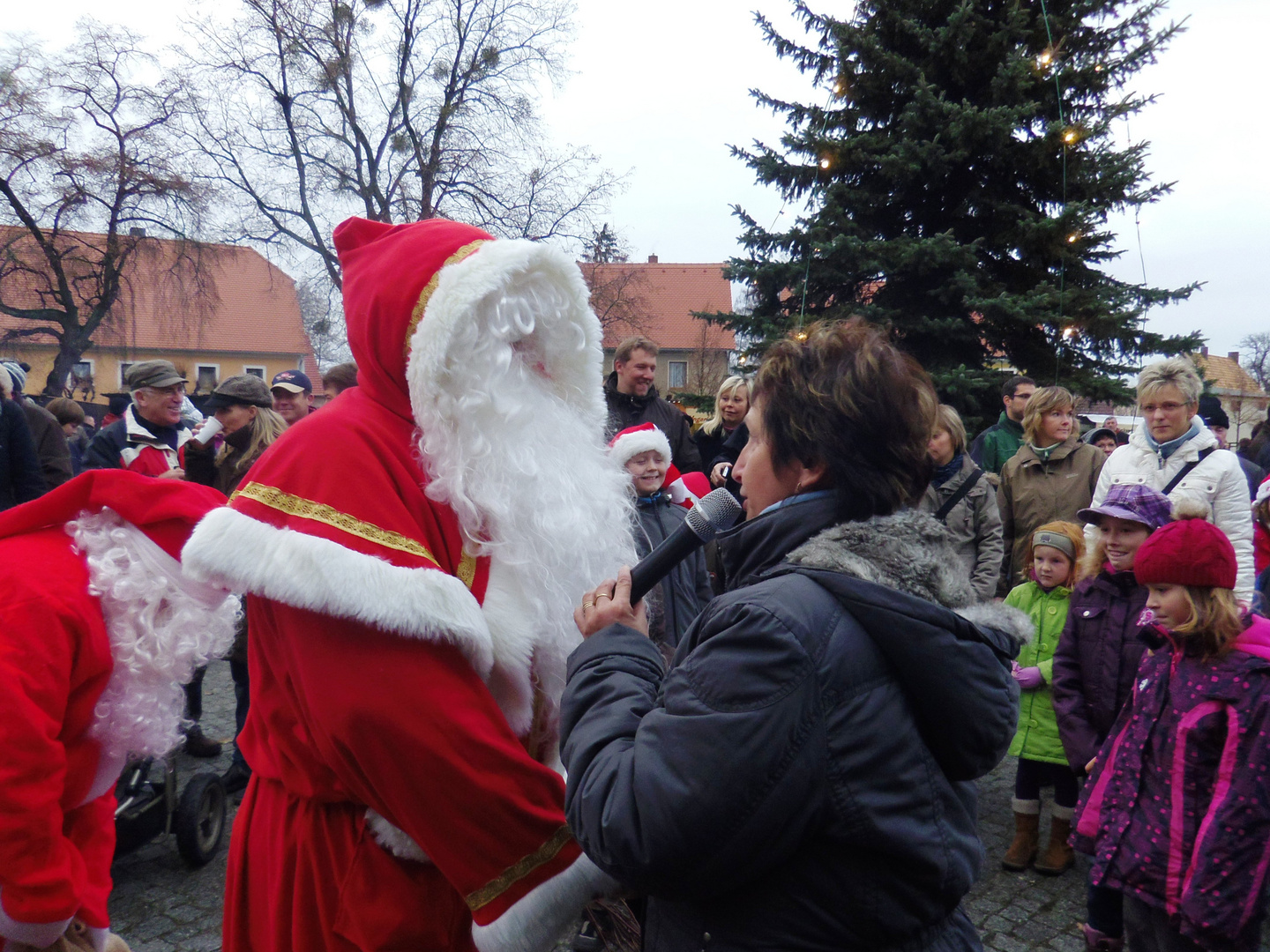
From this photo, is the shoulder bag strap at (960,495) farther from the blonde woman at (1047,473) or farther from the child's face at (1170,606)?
the child's face at (1170,606)

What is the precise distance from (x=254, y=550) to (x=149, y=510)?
1045 mm

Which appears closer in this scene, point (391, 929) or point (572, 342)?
point (391, 929)

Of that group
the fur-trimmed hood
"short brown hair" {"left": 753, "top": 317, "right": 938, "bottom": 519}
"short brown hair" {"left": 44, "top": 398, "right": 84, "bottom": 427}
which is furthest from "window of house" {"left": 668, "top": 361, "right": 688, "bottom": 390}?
the fur-trimmed hood

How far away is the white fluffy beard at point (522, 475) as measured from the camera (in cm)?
168

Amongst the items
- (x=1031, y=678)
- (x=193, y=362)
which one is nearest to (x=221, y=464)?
(x=1031, y=678)

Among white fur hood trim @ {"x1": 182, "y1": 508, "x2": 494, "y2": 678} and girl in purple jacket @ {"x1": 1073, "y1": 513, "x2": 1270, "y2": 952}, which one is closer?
white fur hood trim @ {"x1": 182, "y1": 508, "x2": 494, "y2": 678}

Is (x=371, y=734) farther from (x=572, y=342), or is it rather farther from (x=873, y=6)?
(x=873, y=6)

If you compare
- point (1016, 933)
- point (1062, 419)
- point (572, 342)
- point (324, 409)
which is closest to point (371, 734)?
point (324, 409)

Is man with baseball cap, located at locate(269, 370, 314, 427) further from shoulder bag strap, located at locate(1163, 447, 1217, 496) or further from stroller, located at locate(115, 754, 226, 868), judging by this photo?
shoulder bag strap, located at locate(1163, 447, 1217, 496)

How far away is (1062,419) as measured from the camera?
5297 millimetres

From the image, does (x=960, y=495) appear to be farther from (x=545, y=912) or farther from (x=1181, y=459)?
(x=545, y=912)

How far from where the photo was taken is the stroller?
371cm

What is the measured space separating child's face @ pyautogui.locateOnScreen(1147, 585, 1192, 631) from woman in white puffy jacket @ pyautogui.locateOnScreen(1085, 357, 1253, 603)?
162cm

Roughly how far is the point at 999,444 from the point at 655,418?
2665mm
